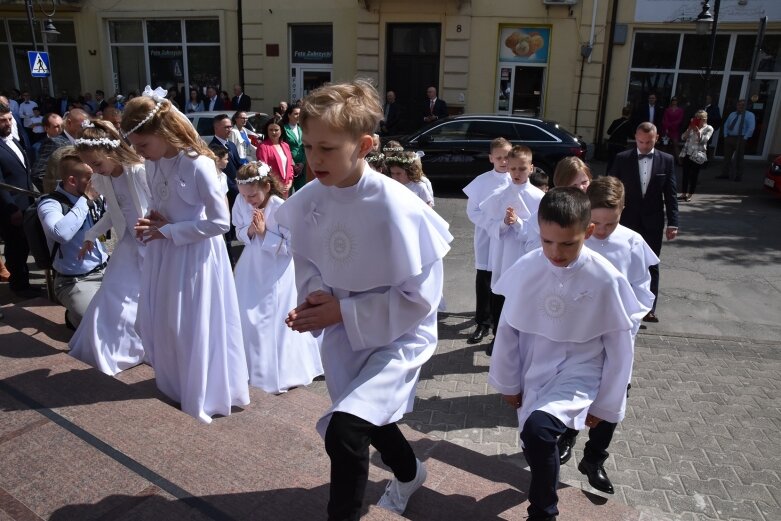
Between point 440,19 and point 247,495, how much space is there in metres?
17.3

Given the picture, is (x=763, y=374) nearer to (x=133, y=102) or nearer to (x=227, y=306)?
(x=227, y=306)

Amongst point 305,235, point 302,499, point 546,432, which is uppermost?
point 305,235

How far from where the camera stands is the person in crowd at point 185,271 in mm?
3336

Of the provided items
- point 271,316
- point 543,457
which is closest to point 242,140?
point 271,316

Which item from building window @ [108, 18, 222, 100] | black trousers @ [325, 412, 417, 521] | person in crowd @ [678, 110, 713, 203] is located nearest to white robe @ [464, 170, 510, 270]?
black trousers @ [325, 412, 417, 521]

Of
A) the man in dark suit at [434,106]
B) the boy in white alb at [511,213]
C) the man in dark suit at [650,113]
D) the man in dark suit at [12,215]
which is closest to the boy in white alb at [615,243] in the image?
the boy in white alb at [511,213]

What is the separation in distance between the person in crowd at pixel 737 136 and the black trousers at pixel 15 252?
1516 cm

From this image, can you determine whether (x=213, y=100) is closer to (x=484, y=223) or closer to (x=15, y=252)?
(x=15, y=252)

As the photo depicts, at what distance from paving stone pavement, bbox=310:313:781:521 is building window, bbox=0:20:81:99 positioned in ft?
70.4

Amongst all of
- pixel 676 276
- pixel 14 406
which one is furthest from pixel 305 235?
pixel 676 276

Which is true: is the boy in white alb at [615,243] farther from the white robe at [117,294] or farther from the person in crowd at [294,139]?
the person in crowd at [294,139]

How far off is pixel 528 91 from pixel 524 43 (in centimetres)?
138

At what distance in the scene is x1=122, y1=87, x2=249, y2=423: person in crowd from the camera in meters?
3.34

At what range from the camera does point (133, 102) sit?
322 centimetres
